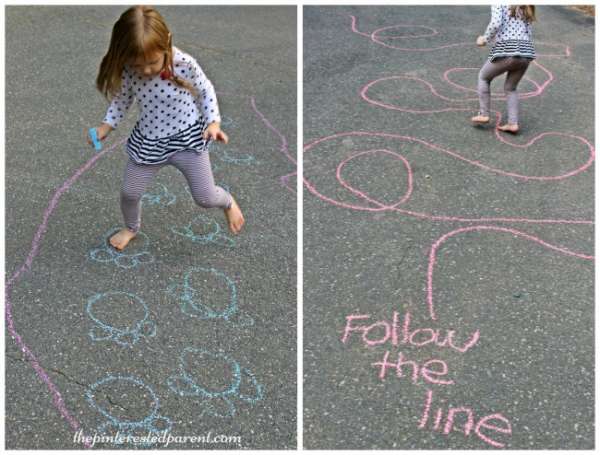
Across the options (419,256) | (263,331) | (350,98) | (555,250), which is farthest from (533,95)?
(263,331)

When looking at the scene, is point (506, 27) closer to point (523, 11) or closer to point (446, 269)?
point (523, 11)

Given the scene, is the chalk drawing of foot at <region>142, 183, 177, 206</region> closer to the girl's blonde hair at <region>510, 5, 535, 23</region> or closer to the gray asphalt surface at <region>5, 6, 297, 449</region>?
the gray asphalt surface at <region>5, 6, 297, 449</region>

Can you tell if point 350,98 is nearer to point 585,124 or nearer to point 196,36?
point 585,124

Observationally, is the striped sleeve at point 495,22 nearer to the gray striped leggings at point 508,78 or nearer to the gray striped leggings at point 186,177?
the gray striped leggings at point 508,78

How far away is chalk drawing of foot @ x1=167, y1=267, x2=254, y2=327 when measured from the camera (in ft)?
9.19

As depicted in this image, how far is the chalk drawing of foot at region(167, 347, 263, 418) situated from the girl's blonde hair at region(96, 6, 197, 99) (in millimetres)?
1151

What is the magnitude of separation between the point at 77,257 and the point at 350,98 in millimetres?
2549

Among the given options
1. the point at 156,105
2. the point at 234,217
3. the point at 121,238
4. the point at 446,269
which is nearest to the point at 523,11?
the point at 446,269

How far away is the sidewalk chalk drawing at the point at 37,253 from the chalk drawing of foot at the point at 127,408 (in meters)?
0.06

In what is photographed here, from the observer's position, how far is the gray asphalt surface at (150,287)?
92.9 inches

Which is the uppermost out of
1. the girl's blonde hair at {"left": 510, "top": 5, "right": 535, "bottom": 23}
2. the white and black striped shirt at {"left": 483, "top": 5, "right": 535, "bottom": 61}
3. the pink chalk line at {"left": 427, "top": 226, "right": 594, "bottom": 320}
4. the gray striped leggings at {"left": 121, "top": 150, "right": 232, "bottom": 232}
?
the girl's blonde hair at {"left": 510, "top": 5, "right": 535, "bottom": 23}

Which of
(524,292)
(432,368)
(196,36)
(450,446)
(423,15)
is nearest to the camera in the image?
(450,446)

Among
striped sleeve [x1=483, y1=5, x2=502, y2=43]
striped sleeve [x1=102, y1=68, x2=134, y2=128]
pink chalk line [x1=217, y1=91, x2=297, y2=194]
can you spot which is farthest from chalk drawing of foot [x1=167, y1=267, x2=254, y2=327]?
striped sleeve [x1=483, y1=5, x2=502, y2=43]

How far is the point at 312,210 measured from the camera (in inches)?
141
